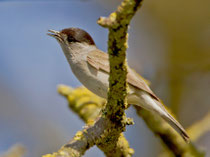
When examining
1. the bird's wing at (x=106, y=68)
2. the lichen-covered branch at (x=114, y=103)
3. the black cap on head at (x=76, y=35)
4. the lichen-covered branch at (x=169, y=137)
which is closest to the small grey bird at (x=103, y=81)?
the bird's wing at (x=106, y=68)

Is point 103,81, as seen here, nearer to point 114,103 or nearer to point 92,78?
point 92,78

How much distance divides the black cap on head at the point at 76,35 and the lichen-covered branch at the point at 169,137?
112cm

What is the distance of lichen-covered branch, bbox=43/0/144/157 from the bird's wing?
67 cm

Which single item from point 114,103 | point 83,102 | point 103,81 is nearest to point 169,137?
point 103,81

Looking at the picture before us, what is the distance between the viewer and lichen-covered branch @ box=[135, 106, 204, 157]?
12.1ft

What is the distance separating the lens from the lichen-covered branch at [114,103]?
5.85 feet

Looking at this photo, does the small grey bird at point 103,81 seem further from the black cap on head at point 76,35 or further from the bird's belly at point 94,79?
the black cap on head at point 76,35

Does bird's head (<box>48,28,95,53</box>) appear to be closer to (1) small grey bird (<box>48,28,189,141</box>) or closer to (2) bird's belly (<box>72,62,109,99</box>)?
(1) small grey bird (<box>48,28,189,141</box>)

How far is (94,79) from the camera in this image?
3482 mm

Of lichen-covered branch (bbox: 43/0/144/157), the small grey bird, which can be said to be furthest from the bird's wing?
lichen-covered branch (bbox: 43/0/144/157)

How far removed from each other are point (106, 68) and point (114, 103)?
109cm

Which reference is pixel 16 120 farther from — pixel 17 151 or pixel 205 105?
pixel 205 105

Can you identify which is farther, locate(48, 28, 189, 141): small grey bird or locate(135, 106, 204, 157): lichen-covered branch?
locate(135, 106, 204, 157): lichen-covered branch

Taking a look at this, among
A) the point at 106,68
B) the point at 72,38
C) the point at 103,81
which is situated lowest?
the point at 103,81
